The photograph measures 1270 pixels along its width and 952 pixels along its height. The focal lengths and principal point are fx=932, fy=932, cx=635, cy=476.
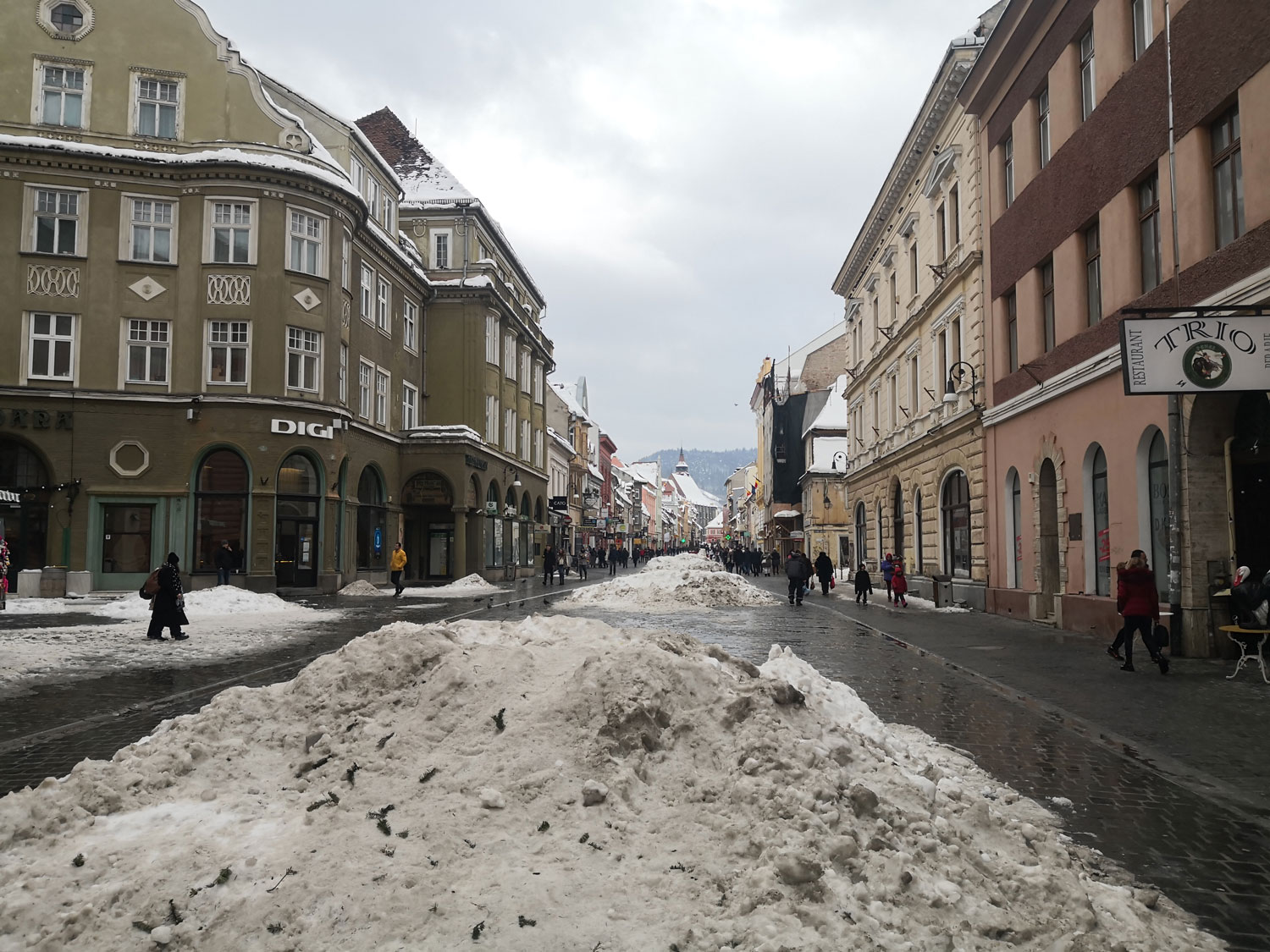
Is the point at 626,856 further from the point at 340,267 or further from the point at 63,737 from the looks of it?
the point at 340,267

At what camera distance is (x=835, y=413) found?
63.5 m

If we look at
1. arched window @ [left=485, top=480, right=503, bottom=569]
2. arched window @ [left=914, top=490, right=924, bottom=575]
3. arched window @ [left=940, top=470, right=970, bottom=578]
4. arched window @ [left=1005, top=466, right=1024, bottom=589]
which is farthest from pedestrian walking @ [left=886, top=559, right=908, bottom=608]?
arched window @ [left=485, top=480, right=503, bottom=569]

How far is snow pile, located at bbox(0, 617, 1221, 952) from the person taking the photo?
388 centimetres

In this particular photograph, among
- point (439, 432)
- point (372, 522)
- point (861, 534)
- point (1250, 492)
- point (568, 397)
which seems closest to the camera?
point (1250, 492)

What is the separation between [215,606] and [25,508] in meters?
10.7

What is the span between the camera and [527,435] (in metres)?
54.3

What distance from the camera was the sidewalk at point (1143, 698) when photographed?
23.8ft

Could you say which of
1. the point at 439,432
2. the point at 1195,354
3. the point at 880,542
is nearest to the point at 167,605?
the point at 1195,354

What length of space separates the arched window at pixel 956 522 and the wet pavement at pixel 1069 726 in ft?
30.2

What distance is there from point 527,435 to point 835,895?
5093 centimetres

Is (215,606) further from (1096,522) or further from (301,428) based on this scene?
(1096,522)

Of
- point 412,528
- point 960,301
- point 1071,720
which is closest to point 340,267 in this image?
point 412,528

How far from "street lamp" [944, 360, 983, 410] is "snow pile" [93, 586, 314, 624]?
18.2m

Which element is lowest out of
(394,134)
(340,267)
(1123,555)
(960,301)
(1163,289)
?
(1123,555)
